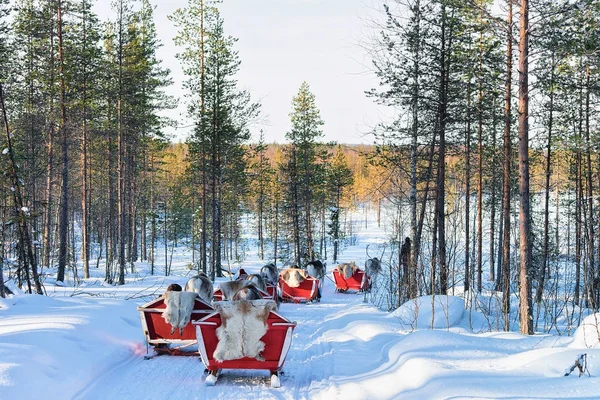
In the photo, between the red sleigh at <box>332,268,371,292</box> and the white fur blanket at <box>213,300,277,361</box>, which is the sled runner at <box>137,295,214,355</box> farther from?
the red sleigh at <box>332,268,371,292</box>

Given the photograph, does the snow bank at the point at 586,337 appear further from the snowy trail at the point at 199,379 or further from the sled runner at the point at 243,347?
the sled runner at the point at 243,347

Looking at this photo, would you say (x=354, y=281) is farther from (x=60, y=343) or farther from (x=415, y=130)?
(x=60, y=343)

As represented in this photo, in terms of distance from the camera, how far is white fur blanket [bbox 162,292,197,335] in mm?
9000

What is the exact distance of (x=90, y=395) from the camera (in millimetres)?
6816

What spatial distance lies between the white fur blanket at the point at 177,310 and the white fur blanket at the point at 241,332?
1457 mm

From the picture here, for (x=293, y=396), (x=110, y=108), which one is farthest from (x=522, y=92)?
Answer: (x=110, y=108)

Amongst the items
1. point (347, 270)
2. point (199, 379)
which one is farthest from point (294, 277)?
point (199, 379)

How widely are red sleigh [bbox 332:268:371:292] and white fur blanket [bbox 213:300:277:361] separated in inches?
668

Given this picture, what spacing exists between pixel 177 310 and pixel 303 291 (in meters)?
11.3

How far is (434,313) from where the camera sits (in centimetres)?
1164

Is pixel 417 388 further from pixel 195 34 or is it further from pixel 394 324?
pixel 195 34

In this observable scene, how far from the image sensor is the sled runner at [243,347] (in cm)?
762

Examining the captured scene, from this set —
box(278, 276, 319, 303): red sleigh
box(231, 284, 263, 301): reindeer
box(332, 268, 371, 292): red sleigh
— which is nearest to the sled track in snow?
box(231, 284, 263, 301): reindeer

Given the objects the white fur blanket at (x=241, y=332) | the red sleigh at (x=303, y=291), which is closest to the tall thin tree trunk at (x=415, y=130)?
the red sleigh at (x=303, y=291)
